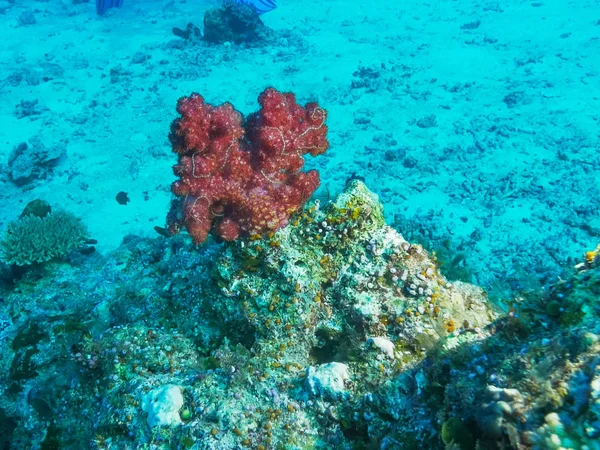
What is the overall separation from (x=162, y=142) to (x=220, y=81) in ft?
12.9

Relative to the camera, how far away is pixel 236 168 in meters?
3.50

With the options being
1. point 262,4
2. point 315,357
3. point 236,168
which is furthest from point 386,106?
point 315,357

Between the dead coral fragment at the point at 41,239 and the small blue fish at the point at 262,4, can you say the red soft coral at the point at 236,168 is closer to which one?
the dead coral fragment at the point at 41,239

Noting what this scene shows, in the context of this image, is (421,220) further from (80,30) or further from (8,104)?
(80,30)

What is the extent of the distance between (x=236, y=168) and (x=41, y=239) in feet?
15.4

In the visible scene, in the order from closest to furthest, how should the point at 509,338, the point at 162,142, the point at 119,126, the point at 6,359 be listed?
the point at 509,338
the point at 6,359
the point at 162,142
the point at 119,126

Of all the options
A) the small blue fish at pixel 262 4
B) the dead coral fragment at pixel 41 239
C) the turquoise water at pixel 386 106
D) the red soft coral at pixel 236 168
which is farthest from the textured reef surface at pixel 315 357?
the small blue fish at pixel 262 4

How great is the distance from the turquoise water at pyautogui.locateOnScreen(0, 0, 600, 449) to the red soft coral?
819 mm

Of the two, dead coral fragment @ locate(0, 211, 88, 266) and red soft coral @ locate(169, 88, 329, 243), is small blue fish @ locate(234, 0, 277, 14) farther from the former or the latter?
red soft coral @ locate(169, 88, 329, 243)

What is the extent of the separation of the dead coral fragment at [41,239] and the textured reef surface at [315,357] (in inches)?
69.2

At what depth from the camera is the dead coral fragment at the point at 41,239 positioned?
20.1 ft

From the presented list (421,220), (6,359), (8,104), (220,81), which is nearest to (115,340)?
(6,359)

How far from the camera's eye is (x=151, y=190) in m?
9.11

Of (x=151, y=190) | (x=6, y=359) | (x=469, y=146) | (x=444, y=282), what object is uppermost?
(x=444, y=282)
